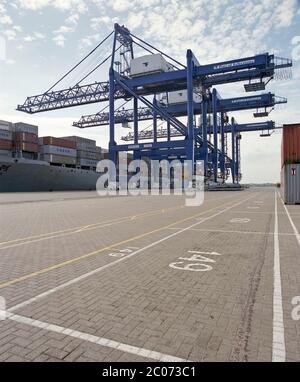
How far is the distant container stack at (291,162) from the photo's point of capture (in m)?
21.4

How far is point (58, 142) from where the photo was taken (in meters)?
49.5

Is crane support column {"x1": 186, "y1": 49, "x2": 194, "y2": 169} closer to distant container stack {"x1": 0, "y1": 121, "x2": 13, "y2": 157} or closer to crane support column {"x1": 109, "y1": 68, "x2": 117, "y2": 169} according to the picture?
crane support column {"x1": 109, "y1": 68, "x2": 117, "y2": 169}

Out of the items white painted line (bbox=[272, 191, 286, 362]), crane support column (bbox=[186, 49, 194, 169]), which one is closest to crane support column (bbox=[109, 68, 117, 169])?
crane support column (bbox=[186, 49, 194, 169])

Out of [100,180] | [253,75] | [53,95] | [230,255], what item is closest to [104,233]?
[230,255]

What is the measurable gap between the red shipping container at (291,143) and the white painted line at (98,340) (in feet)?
71.1

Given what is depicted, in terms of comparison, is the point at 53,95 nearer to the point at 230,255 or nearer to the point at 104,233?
the point at 104,233

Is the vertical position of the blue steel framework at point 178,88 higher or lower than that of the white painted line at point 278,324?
higher

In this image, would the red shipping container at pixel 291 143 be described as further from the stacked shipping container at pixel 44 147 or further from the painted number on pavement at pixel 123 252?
the stacked shipping container at pixel 44 147

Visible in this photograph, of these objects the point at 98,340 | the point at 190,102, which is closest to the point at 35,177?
the point at 190,102

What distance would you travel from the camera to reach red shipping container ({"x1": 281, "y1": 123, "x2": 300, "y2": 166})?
861 inches

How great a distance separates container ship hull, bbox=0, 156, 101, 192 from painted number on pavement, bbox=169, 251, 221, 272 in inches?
A: 1421

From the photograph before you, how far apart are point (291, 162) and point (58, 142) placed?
126 feet

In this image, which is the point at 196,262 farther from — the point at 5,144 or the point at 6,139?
the point at 6,139

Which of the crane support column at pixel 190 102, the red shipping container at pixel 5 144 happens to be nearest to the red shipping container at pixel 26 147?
the red shipping container at pixel 5 144
